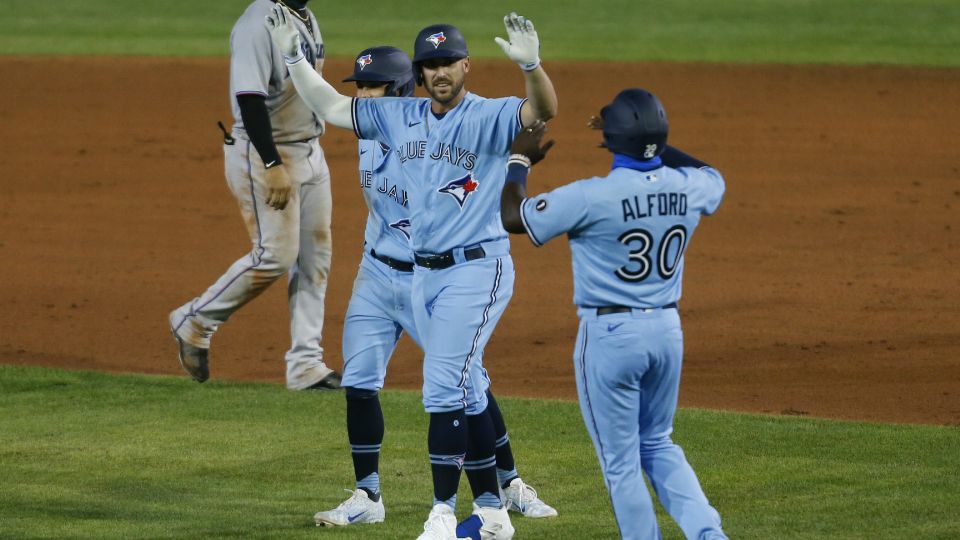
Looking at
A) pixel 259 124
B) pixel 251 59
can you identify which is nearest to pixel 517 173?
pixel 259 124

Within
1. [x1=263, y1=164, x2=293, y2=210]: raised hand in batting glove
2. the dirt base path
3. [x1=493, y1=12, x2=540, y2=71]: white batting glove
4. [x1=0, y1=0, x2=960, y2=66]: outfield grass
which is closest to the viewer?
[x1=493, y1=12, x2=540, y2=71]: white batting glove

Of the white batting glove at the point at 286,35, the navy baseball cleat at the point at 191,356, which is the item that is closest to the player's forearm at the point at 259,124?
the navy baseball cleat at the point at 191,356

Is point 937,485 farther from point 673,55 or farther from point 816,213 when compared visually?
point 673,55

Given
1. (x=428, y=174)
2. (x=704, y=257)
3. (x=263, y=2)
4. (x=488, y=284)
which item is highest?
(x=263, y=2)

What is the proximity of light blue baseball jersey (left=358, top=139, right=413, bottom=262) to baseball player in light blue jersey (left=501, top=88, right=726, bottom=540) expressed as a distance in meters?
1.20

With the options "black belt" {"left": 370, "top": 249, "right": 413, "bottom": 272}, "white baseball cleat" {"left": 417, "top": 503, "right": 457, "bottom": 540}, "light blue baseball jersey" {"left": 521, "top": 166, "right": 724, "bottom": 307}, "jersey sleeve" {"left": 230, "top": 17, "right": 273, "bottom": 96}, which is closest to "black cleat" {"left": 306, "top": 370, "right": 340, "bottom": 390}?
"jersey sleeve" {"left": 230, "top": 17, "right": 273, "bottom": 96}

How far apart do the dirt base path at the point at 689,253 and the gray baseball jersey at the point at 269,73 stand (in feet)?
6.69

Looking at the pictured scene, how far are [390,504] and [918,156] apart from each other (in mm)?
11493

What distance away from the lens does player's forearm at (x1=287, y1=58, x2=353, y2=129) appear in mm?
6637

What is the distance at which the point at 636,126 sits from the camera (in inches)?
219

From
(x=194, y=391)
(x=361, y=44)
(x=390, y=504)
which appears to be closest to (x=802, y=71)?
(x=361, y=44)

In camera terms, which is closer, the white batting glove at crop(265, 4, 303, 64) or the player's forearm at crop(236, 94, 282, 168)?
the white batting glove at crop(265, 4, 303, 64)

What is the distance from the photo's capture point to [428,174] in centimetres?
639

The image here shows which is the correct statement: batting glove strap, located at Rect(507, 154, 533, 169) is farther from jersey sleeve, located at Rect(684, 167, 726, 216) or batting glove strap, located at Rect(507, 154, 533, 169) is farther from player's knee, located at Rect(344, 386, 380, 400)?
player's knee, located at Rect(344, 386, 380, 400)
